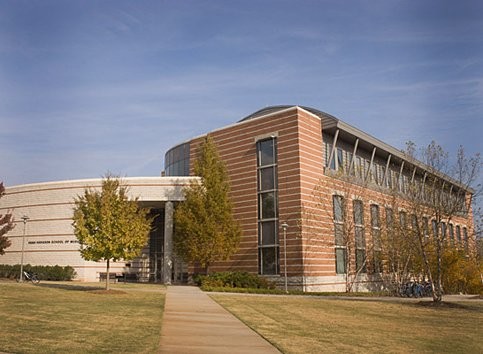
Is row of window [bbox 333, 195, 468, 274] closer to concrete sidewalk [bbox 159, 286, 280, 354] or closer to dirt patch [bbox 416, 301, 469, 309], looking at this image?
dirt patch [bbox 416, 301, 469, 309]

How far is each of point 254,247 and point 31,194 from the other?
2515 centimetres

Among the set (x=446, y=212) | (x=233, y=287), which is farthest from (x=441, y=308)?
(x=233, y=287)

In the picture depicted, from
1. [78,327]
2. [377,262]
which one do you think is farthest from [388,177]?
[78,327]

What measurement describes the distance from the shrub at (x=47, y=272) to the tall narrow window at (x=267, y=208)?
18476 mm

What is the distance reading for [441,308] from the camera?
21.5 metres

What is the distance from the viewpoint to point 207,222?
116 ft

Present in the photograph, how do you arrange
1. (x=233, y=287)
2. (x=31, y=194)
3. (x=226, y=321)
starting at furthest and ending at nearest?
(x=31, y=194) < (x=233, y=287) < (x=226, y=321)

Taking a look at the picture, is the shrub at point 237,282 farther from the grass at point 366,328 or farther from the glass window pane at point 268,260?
the grass at point 366,328

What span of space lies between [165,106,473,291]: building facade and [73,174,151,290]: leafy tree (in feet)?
41.7

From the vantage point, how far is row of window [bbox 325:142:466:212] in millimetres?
25484

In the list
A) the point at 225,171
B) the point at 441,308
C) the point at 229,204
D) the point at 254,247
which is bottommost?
the point at 441,308

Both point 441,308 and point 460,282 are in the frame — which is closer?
point 441,308

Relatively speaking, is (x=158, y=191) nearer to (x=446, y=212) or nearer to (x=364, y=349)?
(x=446, y=212)

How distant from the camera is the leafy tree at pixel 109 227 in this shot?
82.8ft
